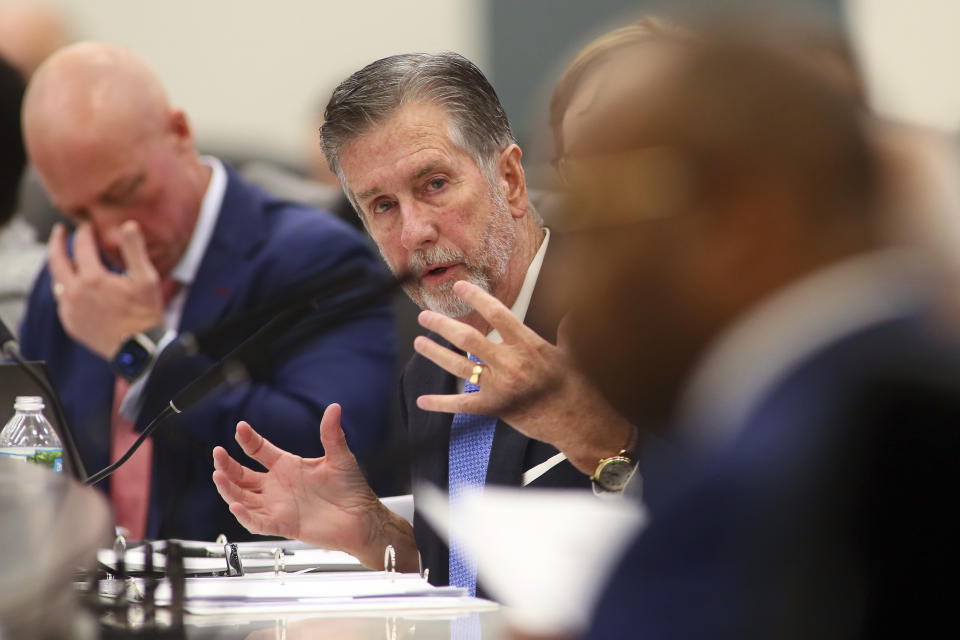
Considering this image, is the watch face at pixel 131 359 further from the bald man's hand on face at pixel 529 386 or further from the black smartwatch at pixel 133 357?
the bald man's hand on face at pixel 529 386

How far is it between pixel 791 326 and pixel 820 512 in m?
0.09

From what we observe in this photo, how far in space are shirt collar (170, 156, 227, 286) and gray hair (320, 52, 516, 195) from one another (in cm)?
79

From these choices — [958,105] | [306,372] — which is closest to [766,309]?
[306,372]

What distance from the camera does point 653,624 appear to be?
0.65 meters

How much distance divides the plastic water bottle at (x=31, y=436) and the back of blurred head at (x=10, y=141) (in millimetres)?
417

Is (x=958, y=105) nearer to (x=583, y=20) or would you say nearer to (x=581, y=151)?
(x=583, y=20)

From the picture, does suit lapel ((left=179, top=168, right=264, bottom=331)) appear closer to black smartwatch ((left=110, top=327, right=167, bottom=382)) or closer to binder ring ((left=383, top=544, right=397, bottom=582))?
black smartwatch ((left=110, top=327, right=167, bottom=382))

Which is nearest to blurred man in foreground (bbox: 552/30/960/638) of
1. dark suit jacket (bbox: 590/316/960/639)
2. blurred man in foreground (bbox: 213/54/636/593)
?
dark suit jacket (bbox: 590/316/960/639)

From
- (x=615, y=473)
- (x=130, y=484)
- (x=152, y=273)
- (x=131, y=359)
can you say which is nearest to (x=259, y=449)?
(x=615, y=473)

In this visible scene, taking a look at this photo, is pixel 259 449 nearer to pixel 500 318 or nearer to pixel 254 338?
pixel 254 338

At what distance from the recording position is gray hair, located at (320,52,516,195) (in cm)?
189

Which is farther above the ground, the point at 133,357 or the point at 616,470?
the point at 133,357

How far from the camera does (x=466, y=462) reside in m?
1.82

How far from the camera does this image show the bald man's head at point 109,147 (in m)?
2.57
